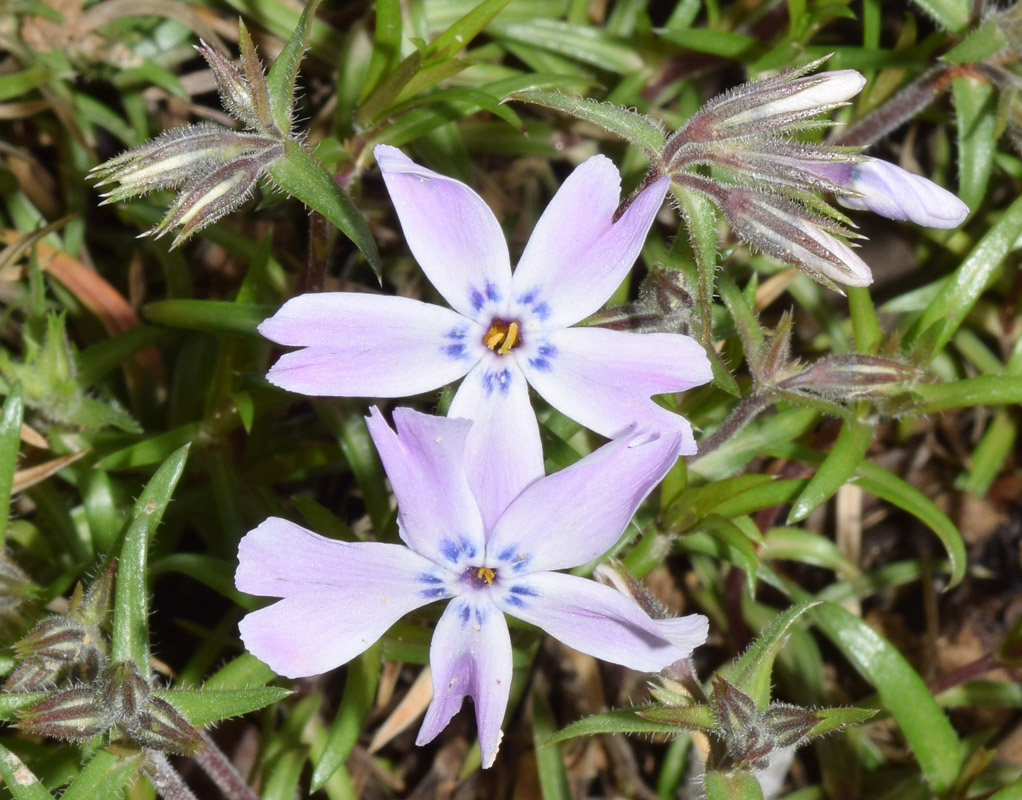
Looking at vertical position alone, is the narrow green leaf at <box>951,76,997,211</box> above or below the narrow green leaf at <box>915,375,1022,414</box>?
above

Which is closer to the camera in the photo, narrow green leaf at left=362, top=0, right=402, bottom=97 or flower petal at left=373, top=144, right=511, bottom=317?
flower petal at left=373, top=144, right=511, bottom=317

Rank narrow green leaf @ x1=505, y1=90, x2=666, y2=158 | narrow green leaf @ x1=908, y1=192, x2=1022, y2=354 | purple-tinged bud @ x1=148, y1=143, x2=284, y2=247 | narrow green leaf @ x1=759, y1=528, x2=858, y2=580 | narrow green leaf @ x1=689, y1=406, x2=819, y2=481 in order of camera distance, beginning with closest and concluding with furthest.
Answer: purple-tinged bud @ x1=148, y1=143, x2=284, y2=247, narrow green leaf @ x1=505, y1=90, x2=666, y2=158, narrow green leaf @ x1=908, y1=192, x2=1022, y2=354, narrow green leaf @ x1=689, y1=406, x2=819, y2=481, narrow green leaf @ x1=759, y1=528, x2=858, y2=580

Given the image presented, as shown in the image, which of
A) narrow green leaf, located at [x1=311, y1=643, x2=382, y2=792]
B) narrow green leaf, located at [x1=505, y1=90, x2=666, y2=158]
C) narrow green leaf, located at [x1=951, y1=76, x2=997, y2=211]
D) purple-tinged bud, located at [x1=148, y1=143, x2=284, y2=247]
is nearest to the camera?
purple-tinged bud, located at [x1=148, y1=143, x2=284, y2=247]

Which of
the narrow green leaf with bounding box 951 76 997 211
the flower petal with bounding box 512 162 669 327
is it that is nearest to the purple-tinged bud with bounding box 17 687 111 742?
the flower petal with bounding box 512 162 669 327

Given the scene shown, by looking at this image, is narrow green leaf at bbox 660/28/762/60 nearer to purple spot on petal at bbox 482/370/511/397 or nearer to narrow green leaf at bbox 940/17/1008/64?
narrow green leaf at bbox 940/17/1008/64

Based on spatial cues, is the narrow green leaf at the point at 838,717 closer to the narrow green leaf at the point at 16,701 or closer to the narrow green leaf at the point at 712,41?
the narrow green leaf at the point at 16,701

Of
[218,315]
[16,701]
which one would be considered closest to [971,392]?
[218,315]

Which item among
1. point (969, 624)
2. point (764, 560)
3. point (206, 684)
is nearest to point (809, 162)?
point (764, 560)
